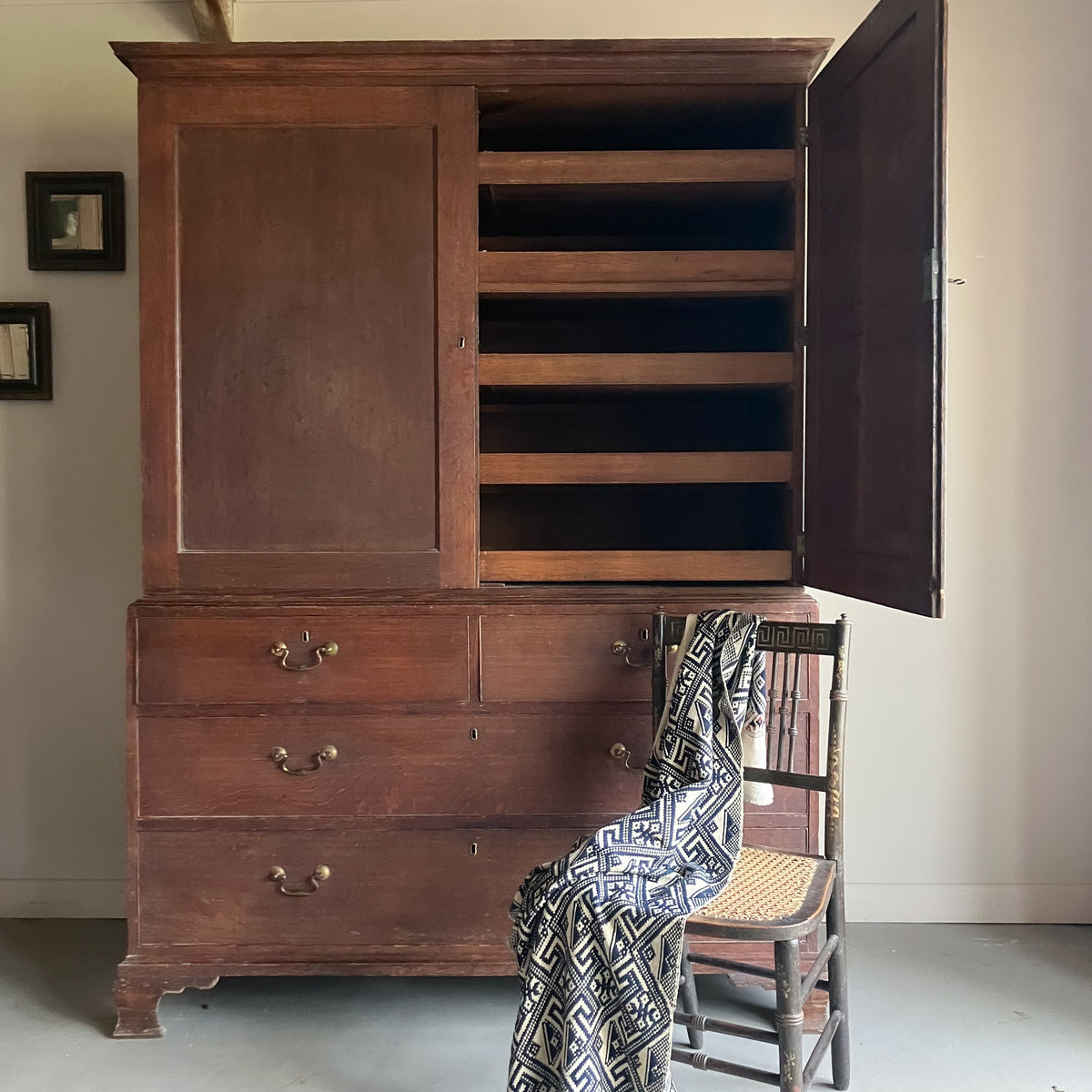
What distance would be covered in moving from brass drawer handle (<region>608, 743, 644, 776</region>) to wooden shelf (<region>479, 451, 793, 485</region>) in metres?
0.55

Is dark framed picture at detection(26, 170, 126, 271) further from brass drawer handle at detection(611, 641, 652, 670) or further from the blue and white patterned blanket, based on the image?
the blue and white patterned blanket

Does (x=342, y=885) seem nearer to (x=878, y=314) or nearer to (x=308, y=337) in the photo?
(x=308, y=337)

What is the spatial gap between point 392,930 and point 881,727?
136 cm

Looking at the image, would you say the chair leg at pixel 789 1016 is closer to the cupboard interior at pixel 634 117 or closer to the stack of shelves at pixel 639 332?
the stack of shelves at pixel 639 332

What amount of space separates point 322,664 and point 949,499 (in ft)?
5.38

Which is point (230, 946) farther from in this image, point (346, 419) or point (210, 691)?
point (346, 419)

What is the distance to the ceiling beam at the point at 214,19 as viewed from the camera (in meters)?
2.20

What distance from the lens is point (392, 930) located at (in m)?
1.86

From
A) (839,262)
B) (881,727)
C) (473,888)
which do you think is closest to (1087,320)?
(839,262)

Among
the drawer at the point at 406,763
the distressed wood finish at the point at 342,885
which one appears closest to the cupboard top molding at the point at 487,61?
the drawer at the point at 406,763

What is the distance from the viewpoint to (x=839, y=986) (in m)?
1.69

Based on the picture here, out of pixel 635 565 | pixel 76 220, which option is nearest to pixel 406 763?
pixel 635 565

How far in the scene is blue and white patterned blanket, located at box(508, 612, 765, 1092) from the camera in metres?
1.47

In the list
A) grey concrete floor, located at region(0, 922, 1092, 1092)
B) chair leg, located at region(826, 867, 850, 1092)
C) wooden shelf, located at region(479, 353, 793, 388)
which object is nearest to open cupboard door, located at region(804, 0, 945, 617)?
wooden shelf, located at region(479, 353, 793, 388)
